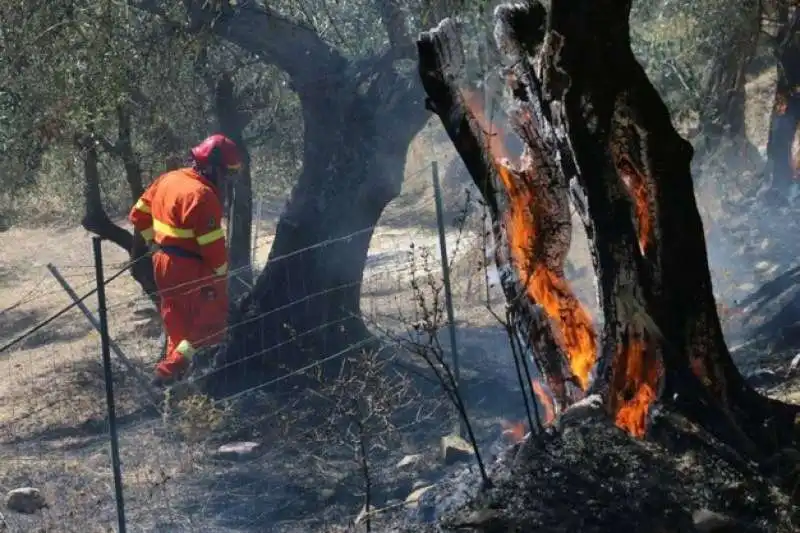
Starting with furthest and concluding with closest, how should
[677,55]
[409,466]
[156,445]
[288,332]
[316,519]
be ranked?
[677,55] < [288,332] < [156,445] < [409,466] < [316,519]

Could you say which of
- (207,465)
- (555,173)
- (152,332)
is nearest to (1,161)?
(152,332)

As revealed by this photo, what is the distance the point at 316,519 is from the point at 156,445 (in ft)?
5.85


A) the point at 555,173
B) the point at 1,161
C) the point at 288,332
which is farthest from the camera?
the point at 1,161

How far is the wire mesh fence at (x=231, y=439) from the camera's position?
267 inches

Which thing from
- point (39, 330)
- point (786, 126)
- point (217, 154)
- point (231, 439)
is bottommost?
point (231, 439)

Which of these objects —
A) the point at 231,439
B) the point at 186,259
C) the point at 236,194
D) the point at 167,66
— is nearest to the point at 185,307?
the point at 186,259

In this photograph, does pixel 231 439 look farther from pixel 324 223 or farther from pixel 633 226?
pixel 633 226

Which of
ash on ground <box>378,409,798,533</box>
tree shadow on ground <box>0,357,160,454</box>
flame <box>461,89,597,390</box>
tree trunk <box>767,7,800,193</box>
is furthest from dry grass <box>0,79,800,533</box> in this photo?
tree trunk <box>767,7,800,193</box>

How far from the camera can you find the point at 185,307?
895 centimetres

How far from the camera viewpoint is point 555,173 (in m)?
5.26

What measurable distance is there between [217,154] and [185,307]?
1.18m

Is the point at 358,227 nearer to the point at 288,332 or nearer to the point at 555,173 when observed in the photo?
the point at 288,332

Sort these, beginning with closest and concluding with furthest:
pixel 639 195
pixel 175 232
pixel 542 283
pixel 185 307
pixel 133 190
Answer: pixel 639 195 → pixel 542 283 → pixel 175 232 → pixel 185 307 → pixel 133 190

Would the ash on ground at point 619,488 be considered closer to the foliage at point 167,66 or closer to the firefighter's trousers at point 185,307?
the foliage at point 167,66
